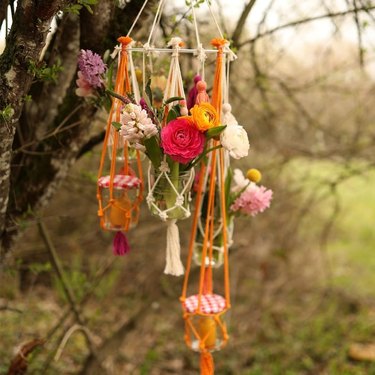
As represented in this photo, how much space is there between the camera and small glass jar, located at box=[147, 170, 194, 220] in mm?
1631

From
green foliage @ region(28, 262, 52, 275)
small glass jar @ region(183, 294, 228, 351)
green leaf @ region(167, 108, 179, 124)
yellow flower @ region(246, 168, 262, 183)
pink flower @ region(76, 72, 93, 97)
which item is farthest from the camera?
green foliage @ region(28, 262, 52, 275)

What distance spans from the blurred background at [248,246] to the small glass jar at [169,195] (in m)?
0.55

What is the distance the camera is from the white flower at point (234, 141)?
150cm

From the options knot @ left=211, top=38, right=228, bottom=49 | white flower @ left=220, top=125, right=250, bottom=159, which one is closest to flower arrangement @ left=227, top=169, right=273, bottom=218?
white flower @ left=220, top=125, right=250, bottom=159

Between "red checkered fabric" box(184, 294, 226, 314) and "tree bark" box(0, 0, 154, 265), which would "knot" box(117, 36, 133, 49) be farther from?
"red checkered fabric" box(184, 294, 226, 314)

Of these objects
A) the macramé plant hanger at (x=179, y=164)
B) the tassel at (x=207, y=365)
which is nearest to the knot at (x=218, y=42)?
the macramé plant hanger at (x=179, y=164)

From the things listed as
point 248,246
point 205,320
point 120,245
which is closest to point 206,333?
point 205,320

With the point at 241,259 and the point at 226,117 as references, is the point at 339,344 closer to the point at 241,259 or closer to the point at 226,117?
the point at 241,259

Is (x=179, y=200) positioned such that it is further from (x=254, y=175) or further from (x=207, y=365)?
(x=207, y=365)

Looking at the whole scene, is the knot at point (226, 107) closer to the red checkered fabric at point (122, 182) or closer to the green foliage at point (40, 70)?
the red checkered fabric at point (122, 182)

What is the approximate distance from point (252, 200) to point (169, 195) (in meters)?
0.38

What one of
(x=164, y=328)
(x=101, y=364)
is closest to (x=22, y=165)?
(x=101, y=364)

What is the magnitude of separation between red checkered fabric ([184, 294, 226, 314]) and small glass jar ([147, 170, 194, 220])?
36cm

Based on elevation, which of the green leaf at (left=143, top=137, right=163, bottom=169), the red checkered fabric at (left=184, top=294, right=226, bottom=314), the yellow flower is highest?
the yellow flower
